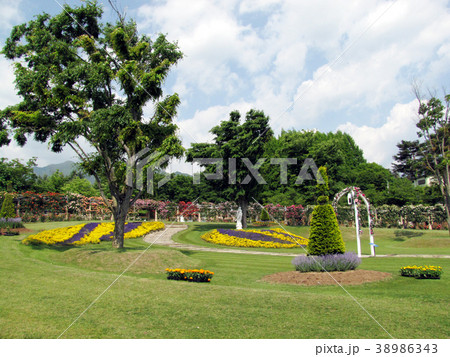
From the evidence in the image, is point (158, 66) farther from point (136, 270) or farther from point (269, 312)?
point (269, 312)

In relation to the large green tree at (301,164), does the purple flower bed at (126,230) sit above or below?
Answer: below

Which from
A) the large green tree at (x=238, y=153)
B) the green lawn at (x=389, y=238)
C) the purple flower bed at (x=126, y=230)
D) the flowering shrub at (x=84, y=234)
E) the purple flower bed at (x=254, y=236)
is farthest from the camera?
the large green tree at (x=238, y=153)

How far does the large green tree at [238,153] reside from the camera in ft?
113

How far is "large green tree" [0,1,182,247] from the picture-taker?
18.1 m

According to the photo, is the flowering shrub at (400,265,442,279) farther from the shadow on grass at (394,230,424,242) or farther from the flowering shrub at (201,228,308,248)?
the shadow on grass at (394,230,424,242)

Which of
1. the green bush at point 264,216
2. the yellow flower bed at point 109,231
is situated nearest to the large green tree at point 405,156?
the green bush at point 264,216

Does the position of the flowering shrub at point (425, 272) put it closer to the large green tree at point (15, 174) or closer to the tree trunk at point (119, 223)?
the tree trunk at point (119, 223)

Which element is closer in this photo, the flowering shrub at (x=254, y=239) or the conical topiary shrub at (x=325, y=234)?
the conical topiary shrub at (x=325, y=234)

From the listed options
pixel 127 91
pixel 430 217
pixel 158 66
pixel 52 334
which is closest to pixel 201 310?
pixel 52 334

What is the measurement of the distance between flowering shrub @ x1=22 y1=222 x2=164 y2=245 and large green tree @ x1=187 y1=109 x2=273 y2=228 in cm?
910

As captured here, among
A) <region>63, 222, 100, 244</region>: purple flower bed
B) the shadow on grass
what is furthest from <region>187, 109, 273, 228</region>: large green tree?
the shadow on grass

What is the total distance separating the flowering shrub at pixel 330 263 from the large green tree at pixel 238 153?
21080 millimetres
